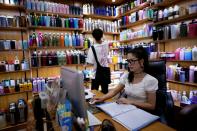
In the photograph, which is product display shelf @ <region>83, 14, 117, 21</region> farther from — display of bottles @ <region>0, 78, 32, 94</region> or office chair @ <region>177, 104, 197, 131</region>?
office chair @ <region>177, 104, 197, 131</region>

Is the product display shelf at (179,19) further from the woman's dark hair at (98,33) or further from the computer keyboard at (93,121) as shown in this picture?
the computer keyboard at (93,121)

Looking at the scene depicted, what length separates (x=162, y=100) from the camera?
1.84 m

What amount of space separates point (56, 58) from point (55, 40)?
437 millimetres

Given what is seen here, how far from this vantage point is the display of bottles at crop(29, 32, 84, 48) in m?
3.75

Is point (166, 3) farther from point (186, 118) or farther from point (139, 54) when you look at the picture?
point (186, 118)

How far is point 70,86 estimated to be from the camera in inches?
46.3

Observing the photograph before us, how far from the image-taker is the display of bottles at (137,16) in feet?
12.8

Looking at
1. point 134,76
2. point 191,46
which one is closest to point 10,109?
point 134,76

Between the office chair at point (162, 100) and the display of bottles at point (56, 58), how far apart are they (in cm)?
246

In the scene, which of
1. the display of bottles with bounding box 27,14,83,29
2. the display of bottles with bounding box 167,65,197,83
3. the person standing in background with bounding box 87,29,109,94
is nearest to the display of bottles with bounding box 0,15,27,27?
the display of bottles with bounding box 27,14,83,29

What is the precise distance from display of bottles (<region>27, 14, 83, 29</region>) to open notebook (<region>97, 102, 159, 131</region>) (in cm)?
302

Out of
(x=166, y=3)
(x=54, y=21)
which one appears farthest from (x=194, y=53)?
(x=54, y=21)

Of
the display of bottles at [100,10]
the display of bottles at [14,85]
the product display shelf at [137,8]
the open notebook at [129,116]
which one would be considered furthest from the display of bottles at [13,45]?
the open notebook at [129,116]

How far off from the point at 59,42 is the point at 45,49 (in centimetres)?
43
